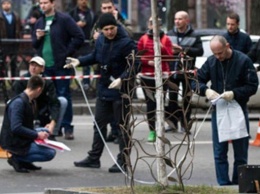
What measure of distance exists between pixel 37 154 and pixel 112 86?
119 cm

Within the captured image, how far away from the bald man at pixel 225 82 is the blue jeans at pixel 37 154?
2.00 m

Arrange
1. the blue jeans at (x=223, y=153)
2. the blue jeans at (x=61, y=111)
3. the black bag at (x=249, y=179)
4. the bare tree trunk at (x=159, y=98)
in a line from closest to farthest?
1. the bare tree trunk at (x=159, y=98)
2. the black bag at (x=249, y=179)
3. the blue jeans at (x=223, y=153)
4. the blue jeans at (x=61, y=111)

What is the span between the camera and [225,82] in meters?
11.9

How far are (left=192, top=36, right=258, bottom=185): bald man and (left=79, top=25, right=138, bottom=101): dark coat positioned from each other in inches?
49.1

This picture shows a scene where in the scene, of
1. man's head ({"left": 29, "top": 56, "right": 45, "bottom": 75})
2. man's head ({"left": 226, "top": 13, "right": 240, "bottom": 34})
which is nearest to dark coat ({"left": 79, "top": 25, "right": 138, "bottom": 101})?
man's head ({"left": 29, "top": 56, "right": 45, "bottom": 75})

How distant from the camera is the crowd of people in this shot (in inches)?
463

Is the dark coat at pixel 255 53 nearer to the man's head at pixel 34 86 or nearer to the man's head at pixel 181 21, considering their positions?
the man's head at pixel 181 21

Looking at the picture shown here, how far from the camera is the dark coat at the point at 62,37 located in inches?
642

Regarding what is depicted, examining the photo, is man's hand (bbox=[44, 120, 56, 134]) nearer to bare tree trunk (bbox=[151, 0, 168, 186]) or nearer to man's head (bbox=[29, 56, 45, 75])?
man's head (bbox=[29, 56, 45, 75])

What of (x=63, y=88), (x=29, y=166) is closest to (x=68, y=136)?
(x=63, y=88)

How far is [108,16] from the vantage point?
12922 mm

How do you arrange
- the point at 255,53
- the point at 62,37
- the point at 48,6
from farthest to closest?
the point at 62,37, the point at 48,6, the point at 255,53

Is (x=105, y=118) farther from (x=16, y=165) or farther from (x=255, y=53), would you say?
(x=255, y=53)

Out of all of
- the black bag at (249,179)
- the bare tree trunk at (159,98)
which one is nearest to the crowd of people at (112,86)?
the bare tree trunk at (159,98)
